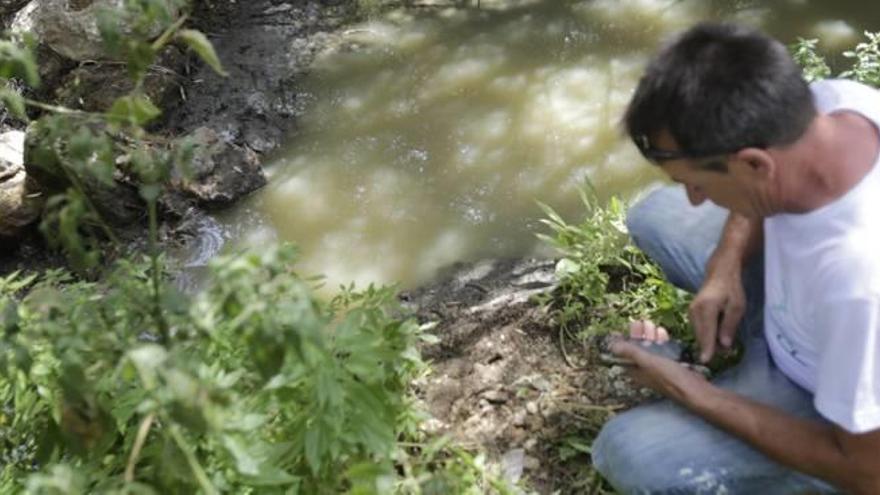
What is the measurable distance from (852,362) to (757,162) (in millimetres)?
389

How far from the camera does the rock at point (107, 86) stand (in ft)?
13.5

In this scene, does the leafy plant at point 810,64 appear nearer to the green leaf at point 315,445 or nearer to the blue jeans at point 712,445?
Result: the blue jeans at point 712,445

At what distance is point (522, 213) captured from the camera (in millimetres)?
3551

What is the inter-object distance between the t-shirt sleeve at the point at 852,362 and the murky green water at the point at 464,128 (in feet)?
5.91

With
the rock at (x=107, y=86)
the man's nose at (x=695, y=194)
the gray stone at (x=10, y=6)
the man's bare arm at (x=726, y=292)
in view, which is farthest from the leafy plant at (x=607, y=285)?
the gray stone at (x=10, y=6)

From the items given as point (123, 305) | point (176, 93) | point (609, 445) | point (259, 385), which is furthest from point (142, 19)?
point (176, 93)

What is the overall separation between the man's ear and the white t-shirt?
139mm

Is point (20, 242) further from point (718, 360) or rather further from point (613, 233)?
point (718, 360)

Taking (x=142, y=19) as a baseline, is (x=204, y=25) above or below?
below

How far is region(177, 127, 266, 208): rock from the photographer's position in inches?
148

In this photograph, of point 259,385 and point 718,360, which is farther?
point 718,360

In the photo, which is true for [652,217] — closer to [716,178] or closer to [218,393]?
[716,178]

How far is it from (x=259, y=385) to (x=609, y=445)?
0.81m

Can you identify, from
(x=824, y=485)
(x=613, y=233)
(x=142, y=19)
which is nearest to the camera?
(x=142, y=19)
